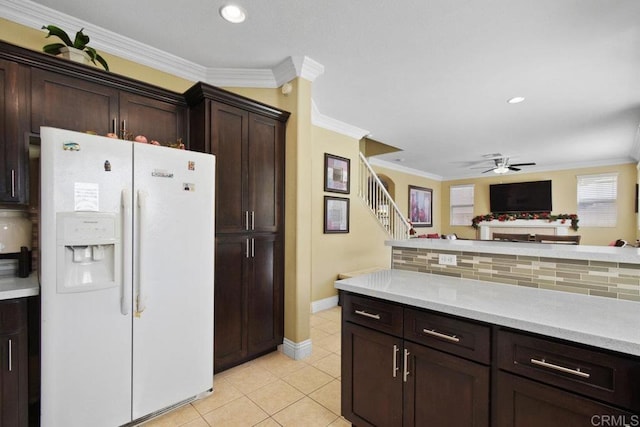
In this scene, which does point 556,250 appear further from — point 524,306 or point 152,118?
point 152,118

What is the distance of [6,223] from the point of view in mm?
2053

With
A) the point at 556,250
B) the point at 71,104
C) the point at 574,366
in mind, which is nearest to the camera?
the point at 574,366

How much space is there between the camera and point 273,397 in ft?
7.12

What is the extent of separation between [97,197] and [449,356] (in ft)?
6.93

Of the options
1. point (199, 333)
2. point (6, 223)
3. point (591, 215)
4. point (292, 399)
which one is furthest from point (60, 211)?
point (591, 215)

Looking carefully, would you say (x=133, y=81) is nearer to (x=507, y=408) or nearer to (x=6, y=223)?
(x=6, y=223)

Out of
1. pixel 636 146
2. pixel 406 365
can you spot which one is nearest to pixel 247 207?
pixel 406 365

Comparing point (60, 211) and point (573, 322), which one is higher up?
point (60, 211)

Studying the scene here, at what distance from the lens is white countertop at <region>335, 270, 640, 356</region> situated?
1028mm

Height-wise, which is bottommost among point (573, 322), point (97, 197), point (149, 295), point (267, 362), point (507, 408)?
point (267, 362)

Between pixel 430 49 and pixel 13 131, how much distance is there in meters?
3.24

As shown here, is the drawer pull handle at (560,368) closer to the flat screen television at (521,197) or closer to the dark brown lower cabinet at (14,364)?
the dark brown lower cabinet at (14,364)

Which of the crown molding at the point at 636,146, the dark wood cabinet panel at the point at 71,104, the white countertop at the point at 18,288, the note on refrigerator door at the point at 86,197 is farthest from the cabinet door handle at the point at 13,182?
the crown molding at the point at 636,146

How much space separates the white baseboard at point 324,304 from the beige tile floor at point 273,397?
114 cm
